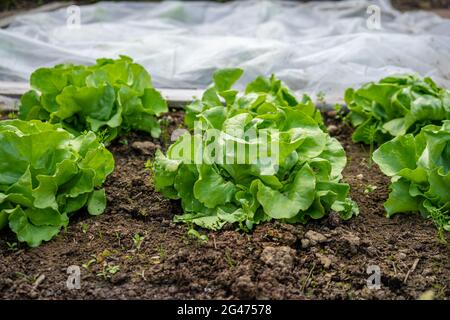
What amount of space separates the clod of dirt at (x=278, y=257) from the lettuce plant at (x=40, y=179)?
0.86 m

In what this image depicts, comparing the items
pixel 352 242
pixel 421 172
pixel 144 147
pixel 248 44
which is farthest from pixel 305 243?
pixel 248 44

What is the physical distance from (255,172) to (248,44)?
2354mm

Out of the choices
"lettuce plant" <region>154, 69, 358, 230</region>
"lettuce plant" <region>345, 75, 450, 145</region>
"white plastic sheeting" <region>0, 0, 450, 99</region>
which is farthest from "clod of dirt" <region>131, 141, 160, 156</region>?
"lettuce plant" <region>345, 75, 450, 145</region>

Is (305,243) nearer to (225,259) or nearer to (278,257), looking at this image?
(278,257)

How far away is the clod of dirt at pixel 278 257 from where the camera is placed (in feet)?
8.68

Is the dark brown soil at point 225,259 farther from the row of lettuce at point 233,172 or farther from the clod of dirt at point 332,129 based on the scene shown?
the clod of dirt at point 332,129

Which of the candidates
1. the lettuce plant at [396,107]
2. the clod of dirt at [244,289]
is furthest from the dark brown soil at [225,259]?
the lettuce plant at [396,107]

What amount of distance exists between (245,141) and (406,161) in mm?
801

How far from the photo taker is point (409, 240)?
2.96m

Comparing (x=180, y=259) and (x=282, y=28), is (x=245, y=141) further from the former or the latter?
(x=282, y=28)

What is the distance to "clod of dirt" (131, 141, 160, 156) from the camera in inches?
148

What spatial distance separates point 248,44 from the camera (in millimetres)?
5082
